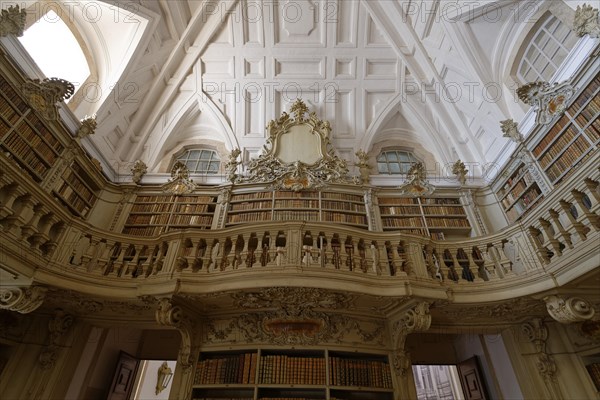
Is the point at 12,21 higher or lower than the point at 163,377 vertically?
higher

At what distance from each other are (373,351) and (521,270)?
2308 mm

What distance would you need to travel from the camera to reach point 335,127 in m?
7.86

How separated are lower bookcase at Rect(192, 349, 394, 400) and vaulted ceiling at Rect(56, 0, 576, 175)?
481cm

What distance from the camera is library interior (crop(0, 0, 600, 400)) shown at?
12.2 feet

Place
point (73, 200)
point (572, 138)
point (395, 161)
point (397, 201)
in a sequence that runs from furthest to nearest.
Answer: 1. point (395, 161)
2. point (397, 201)
3. point (73, 200)
4. point (572, 138)

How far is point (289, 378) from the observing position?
3.74 m

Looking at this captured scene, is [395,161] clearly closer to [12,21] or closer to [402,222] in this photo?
[402,222]

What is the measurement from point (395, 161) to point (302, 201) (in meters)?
3.08

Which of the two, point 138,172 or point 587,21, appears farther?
point 138,172

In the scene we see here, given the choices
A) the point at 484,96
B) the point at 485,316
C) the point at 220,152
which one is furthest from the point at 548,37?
the point at 220,152

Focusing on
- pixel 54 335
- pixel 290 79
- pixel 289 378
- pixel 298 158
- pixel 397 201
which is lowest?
pixel 289 378

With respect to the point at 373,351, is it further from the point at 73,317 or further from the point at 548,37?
the point at 548,37

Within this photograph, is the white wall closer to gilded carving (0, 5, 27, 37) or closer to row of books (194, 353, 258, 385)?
row of books (194, 353, 258, 385)

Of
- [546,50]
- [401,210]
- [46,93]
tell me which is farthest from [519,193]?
[46,93]
